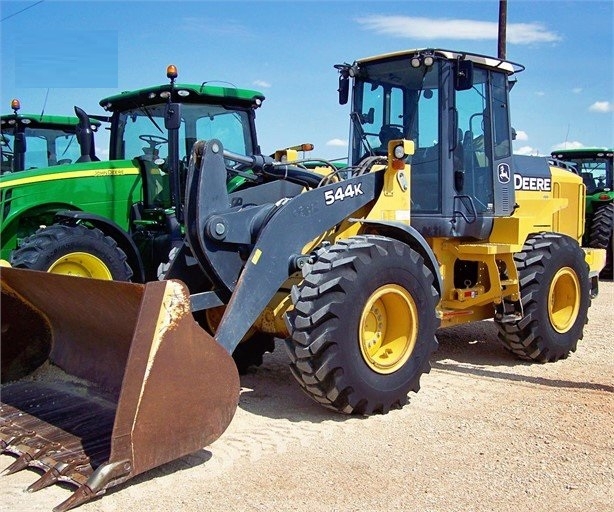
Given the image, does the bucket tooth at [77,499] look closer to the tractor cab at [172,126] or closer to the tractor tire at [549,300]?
the tractor tire at [549,300]

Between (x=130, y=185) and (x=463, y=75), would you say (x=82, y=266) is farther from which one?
(x=463, y=75)

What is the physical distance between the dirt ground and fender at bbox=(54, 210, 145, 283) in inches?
88.3

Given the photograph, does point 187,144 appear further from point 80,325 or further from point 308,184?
point 80,325

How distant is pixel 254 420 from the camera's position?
15.7 feet

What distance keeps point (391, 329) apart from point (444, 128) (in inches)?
71.6

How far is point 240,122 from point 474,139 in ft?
10.2

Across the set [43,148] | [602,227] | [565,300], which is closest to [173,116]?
[43,148]

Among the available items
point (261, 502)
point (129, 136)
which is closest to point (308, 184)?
point (261, 502)

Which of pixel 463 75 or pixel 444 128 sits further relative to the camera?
pixel 444 128

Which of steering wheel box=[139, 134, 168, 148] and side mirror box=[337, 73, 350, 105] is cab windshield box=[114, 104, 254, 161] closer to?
steering wheel box=[139, 134, 168, 148]

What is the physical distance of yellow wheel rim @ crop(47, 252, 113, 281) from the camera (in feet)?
→ 22.2

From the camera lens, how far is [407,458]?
13.6 ft

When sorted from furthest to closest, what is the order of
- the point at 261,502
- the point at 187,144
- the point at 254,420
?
the point at 187,144
the point at 254,420
the point at 261,502

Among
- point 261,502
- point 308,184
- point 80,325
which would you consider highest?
point 308,184
